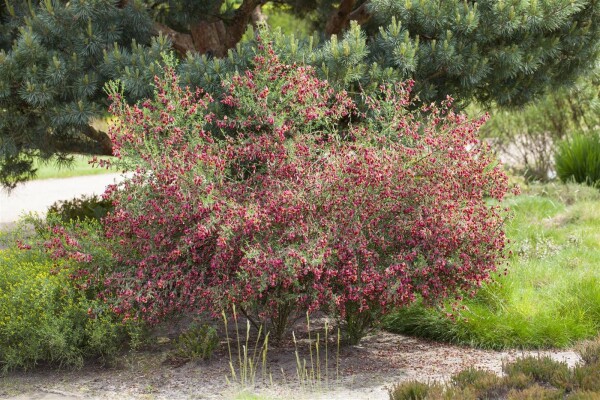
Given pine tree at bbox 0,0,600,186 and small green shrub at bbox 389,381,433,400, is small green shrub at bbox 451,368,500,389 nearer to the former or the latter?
small green shrub at bbox 389,381,433,400

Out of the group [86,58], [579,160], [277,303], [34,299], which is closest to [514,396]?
[277,303]

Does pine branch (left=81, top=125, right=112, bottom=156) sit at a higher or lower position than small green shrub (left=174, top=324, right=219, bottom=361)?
higher

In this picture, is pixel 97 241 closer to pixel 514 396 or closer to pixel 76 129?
pixel 76 129

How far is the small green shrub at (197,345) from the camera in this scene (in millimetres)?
5512

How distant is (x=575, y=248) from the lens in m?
7.62

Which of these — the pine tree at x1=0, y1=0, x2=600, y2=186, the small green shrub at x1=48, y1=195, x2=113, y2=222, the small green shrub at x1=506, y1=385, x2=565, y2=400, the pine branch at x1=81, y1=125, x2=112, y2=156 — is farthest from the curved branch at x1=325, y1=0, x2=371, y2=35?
the small green shrub at x1=506, y1=385, x2=565, y2=400

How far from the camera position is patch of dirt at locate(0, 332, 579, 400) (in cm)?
495

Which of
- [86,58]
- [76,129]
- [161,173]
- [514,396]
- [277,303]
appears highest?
[86,58]

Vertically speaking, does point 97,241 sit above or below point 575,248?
above

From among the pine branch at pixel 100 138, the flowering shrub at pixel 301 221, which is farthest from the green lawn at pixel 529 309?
the pine branch at pixel 100 138

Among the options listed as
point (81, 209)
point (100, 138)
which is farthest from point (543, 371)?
point (81, 209)

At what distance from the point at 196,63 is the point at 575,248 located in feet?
12.6

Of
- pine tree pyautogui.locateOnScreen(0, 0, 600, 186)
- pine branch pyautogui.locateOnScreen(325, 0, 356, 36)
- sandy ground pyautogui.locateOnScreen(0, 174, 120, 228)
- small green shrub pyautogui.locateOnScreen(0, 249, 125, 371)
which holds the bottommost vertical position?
small green shrub pyautogui.locateOnScreen(0, 249, 125, 371)

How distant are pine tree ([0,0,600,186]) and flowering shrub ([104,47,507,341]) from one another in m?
1.00
